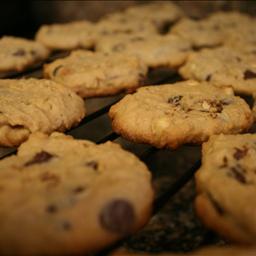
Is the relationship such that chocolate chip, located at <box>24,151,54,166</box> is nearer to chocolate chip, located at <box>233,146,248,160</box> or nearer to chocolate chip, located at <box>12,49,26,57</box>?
chocolate chip, located at <box>233,146,248,160</box>

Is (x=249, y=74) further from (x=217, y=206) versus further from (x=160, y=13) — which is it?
(x=160, y=13)

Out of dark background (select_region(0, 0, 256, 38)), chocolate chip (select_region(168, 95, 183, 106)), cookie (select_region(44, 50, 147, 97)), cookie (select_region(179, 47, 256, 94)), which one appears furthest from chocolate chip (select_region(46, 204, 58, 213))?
dark background (select_region(0, 0, 256, 38))

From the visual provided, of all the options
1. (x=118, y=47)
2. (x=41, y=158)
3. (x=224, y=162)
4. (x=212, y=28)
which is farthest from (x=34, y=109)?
(x=212, y=28)

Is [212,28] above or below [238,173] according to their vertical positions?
above

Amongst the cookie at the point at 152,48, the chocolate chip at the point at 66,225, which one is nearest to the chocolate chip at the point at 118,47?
the cookie at the point at 152,48

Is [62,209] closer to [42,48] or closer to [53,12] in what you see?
[42,48]

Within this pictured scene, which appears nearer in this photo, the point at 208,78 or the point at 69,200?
the point at 69,200
